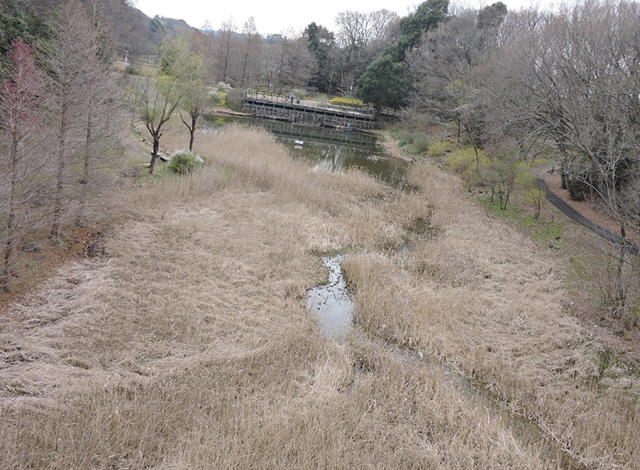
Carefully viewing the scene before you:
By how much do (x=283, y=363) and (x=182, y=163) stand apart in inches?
386

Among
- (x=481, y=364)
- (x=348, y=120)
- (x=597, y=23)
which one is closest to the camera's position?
(x=481, y=364)

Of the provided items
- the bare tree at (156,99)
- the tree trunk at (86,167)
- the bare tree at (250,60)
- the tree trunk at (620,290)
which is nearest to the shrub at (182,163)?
the bare tree at (156,99)

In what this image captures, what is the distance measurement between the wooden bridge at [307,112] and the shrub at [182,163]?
26658 millimetres

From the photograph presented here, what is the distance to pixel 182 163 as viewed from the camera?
1364cm

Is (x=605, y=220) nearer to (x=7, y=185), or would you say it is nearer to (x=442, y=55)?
(x=7, y=185)

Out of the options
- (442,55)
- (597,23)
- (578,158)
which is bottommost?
(578,158)

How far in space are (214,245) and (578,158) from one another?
40.1 feet

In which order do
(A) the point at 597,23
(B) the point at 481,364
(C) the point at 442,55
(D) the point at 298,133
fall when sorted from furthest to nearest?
1. (D) the point at 298,133
2. (C) the point at 442,55
3. (A) the point at 597,23
4. (B) the point at 481,364

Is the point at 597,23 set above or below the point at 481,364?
above

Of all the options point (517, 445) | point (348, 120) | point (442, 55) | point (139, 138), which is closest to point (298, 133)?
point (348, 120)

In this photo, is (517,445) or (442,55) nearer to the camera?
(517,445)

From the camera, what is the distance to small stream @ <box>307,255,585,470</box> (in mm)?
4863

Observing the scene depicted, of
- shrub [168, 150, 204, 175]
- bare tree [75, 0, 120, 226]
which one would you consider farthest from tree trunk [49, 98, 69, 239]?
shrub [168, 150, 204, 175]

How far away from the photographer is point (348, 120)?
133 ft
